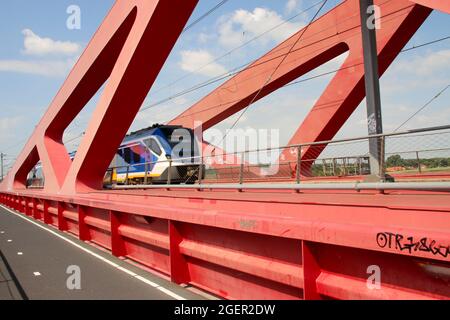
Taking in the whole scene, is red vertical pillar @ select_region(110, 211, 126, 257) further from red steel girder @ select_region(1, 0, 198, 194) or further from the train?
the train

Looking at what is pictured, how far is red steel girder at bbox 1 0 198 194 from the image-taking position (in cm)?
875

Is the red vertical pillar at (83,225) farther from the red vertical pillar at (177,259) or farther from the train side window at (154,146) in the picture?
the train side window at (154,146)

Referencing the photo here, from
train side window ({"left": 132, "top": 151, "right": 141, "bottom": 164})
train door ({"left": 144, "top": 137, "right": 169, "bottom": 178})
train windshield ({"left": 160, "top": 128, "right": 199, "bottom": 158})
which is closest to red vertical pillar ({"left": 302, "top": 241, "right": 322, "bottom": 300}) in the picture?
train door ({"left": 144, "top": 137, "right": 169, "bottom": 178})

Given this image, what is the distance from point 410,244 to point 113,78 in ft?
27.3

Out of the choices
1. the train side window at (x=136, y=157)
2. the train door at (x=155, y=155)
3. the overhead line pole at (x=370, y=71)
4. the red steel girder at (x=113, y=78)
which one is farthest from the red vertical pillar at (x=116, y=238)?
the train side window at (x=136, y=157)

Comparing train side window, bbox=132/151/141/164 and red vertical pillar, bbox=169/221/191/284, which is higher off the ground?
train side window, bbox=132/151/141/164

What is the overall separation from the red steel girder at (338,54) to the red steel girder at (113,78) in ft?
27.6

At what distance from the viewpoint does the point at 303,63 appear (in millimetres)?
24328

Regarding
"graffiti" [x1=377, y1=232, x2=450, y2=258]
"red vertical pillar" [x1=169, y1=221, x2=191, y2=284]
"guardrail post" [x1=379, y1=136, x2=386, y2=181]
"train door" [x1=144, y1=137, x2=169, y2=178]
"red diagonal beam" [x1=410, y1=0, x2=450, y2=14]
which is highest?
"red diagonal beam" [x1=410, y1=0, x2=450, y2=14]

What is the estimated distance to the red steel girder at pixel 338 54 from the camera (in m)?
19.5

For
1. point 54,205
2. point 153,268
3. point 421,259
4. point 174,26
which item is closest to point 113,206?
point 153,268

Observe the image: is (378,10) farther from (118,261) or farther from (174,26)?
(118,261)

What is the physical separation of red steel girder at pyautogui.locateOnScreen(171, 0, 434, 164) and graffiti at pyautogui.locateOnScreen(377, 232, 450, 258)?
1369 cm

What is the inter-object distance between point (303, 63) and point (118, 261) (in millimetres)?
19104
